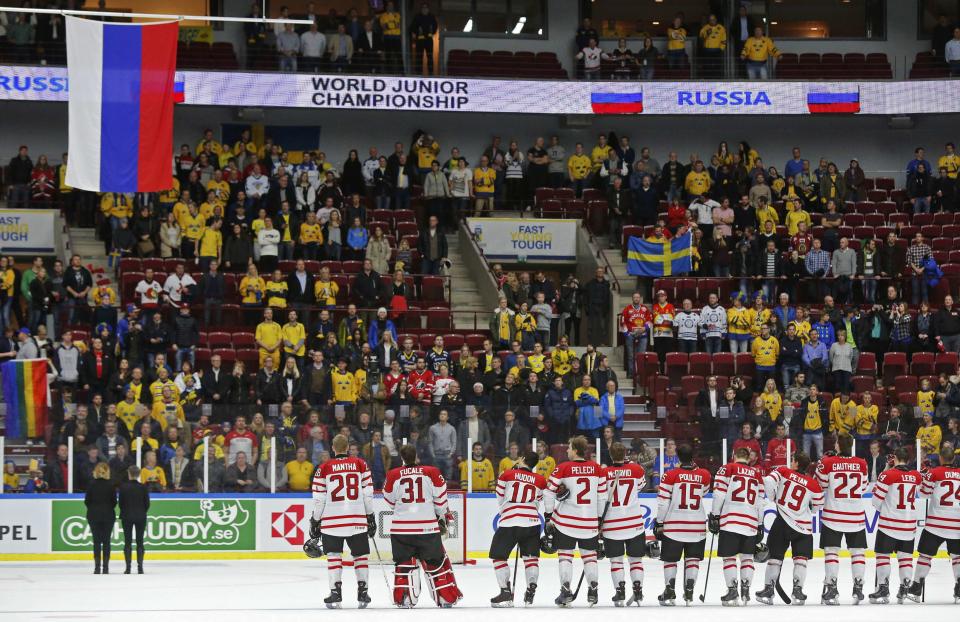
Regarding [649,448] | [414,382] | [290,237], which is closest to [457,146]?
[290,237]

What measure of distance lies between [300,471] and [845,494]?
8030 millimetres

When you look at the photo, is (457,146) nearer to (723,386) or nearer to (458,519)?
→ (723,386)

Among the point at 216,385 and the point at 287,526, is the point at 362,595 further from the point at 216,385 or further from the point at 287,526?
the point at 216,385

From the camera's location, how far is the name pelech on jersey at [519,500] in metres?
14.8

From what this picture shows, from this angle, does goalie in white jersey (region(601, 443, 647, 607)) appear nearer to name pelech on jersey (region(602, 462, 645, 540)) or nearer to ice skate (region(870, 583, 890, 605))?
name pelech on jersey (region(602, 462, 645, 540))

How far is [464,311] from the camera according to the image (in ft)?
85.1

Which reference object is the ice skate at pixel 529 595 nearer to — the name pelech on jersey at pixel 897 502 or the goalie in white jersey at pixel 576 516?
the goalie in white jersey at pixel 576 516

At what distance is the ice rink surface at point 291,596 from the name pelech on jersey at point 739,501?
79cm

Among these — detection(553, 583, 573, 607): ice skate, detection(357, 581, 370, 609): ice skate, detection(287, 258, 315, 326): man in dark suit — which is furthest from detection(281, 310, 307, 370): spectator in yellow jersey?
detection(553, 583, 573, 607): ice skate

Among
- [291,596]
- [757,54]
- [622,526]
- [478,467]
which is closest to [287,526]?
[478,467]

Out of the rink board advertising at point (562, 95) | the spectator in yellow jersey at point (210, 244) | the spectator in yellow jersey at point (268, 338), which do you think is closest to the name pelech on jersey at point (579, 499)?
the spectator in yellow jersey at point (268, 338)

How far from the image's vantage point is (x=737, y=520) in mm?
15070

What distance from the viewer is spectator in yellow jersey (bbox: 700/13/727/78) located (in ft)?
105

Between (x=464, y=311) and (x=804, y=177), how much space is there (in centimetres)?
827
